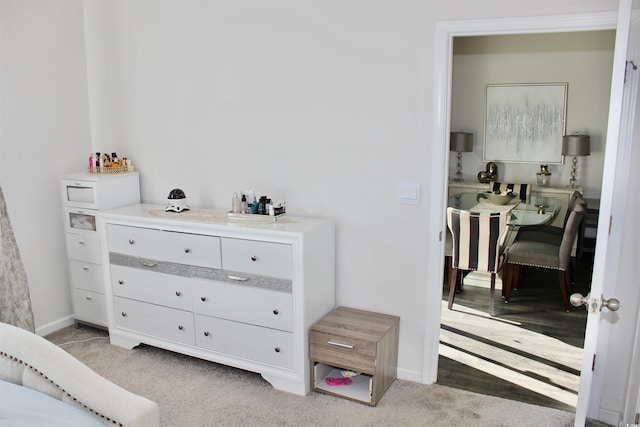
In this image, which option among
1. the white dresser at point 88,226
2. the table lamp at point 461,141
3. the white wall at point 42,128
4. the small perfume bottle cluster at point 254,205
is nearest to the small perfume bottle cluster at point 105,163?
the white dresser at point 88,226

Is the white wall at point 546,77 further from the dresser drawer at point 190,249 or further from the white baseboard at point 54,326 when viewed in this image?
the white baseboard at point 54,326

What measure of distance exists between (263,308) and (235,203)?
0.68 meters

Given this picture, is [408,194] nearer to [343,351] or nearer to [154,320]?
[343,351]

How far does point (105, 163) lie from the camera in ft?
12.1

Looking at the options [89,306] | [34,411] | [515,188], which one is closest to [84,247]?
[89,306]

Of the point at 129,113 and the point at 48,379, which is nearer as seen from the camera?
the point at 48,379

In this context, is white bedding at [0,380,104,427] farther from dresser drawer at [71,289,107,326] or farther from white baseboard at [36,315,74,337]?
white baseboard at [36,315,74,337]

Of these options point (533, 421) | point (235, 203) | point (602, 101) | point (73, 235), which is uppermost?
point (602, 101)

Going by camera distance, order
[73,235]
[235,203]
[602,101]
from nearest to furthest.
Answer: [235,203] < [73,235] < [602,101]

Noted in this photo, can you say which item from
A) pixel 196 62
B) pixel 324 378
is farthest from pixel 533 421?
pixel 196 62

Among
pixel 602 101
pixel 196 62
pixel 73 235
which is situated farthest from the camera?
pixel 602 101

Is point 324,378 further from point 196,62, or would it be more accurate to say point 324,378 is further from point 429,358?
point 196,62

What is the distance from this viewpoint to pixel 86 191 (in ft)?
11.6

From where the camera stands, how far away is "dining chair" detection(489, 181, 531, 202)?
5734mm
